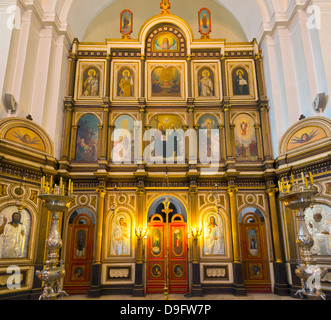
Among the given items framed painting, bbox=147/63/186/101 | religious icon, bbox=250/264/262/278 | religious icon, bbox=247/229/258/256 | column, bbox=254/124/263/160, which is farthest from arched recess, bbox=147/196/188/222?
framed painting, bbox=147/63/186/101

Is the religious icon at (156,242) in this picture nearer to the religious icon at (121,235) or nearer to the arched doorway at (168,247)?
the arched doorway at (168,247)

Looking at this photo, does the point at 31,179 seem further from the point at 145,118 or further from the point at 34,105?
the point at 145,118

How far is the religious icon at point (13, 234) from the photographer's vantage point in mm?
9195

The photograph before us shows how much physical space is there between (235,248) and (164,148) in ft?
17.5

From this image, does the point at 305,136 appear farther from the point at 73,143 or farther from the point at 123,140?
the point at 73,143

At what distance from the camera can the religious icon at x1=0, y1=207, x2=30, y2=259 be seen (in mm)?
9195

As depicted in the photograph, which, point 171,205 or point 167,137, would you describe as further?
point 167,137

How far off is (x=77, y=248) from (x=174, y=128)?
6.85m

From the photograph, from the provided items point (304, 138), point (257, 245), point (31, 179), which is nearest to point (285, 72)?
point (304, 138)

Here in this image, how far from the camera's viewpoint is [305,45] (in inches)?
441

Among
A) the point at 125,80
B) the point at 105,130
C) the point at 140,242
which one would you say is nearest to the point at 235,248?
the point at 140,242

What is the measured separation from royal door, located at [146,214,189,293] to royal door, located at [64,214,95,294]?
98.4 inches

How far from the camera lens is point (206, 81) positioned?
14.0 metres

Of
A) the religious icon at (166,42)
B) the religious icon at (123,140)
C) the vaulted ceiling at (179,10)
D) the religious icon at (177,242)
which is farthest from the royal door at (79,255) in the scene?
the vaulted ceiling at (179,10)
